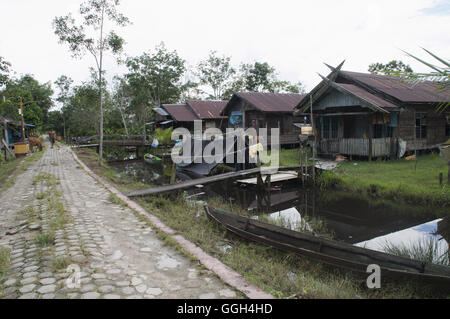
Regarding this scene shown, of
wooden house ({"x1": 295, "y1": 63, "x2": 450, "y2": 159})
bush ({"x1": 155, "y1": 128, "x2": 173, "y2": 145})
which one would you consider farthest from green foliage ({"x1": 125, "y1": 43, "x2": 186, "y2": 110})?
wooden house ({"x1": 295, "y1": 63, "x2": 450, "y2": 159})

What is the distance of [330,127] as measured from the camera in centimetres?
1717

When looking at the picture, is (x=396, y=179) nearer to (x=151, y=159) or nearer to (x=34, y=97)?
(x=151, y=159)

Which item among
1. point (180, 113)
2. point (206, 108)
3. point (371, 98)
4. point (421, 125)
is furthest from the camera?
point (206, 108)

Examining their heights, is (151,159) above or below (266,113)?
below

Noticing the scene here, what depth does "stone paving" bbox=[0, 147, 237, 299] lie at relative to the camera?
3781 mm

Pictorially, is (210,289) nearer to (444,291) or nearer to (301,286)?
(301,286)

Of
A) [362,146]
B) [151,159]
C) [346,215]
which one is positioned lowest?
[346,215]

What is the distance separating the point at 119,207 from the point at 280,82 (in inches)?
1316

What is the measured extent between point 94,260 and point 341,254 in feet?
12.5

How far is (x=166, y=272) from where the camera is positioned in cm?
435

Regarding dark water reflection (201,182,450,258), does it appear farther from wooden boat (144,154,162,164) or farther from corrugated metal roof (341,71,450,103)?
wooden boat (144,154,162,164)

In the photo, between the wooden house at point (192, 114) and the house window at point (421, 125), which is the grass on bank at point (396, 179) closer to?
the house window at point (421, 125)

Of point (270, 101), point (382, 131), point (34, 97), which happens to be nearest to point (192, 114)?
point (270, 101)

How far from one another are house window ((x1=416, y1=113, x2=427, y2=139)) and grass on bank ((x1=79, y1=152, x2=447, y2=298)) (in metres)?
13.3
